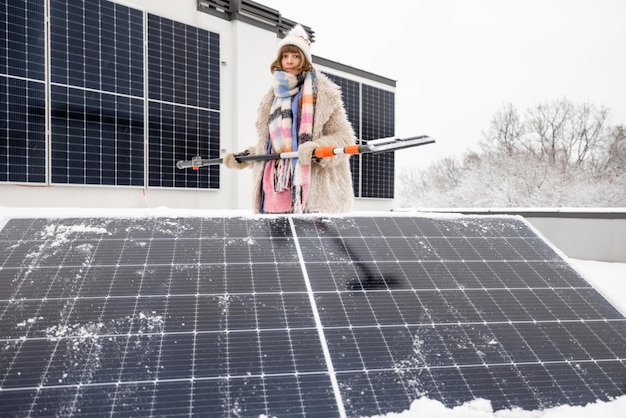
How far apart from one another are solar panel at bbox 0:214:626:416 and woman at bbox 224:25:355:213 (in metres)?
1.08

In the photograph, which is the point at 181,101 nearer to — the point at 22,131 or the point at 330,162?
the point at 22,131

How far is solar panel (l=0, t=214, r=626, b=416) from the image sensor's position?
175cm

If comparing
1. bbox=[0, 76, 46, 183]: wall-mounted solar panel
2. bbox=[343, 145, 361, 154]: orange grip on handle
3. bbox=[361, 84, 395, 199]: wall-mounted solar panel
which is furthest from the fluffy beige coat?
bbox=[361, 84, 395, 199]: wall-mounted solar panel

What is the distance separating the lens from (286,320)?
2094 millimetres

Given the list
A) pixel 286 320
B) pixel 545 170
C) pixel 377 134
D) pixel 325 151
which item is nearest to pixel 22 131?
pixel 325 151

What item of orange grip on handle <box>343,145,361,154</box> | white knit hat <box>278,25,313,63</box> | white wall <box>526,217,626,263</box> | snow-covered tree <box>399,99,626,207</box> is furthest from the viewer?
snow-covered tree <box>399,99,626,207</box>

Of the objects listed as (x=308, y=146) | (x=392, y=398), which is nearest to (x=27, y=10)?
(x=308, y=146)

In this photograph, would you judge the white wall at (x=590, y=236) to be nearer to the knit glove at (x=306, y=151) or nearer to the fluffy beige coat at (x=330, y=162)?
the fluffy beige coat at (x=330, y=162)

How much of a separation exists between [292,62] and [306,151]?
884 millimetres

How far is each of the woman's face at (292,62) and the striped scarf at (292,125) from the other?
60 millimetres

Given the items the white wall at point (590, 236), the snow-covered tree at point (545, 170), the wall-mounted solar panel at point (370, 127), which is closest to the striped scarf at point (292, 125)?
the white wall at point (590, 236)

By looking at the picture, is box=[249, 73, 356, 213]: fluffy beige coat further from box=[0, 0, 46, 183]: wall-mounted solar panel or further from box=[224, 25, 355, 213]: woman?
box=[0, 0, 46, 183]: wall-mounted solar panel

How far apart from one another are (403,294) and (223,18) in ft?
28.3

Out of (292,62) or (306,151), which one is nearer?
(306,151)
